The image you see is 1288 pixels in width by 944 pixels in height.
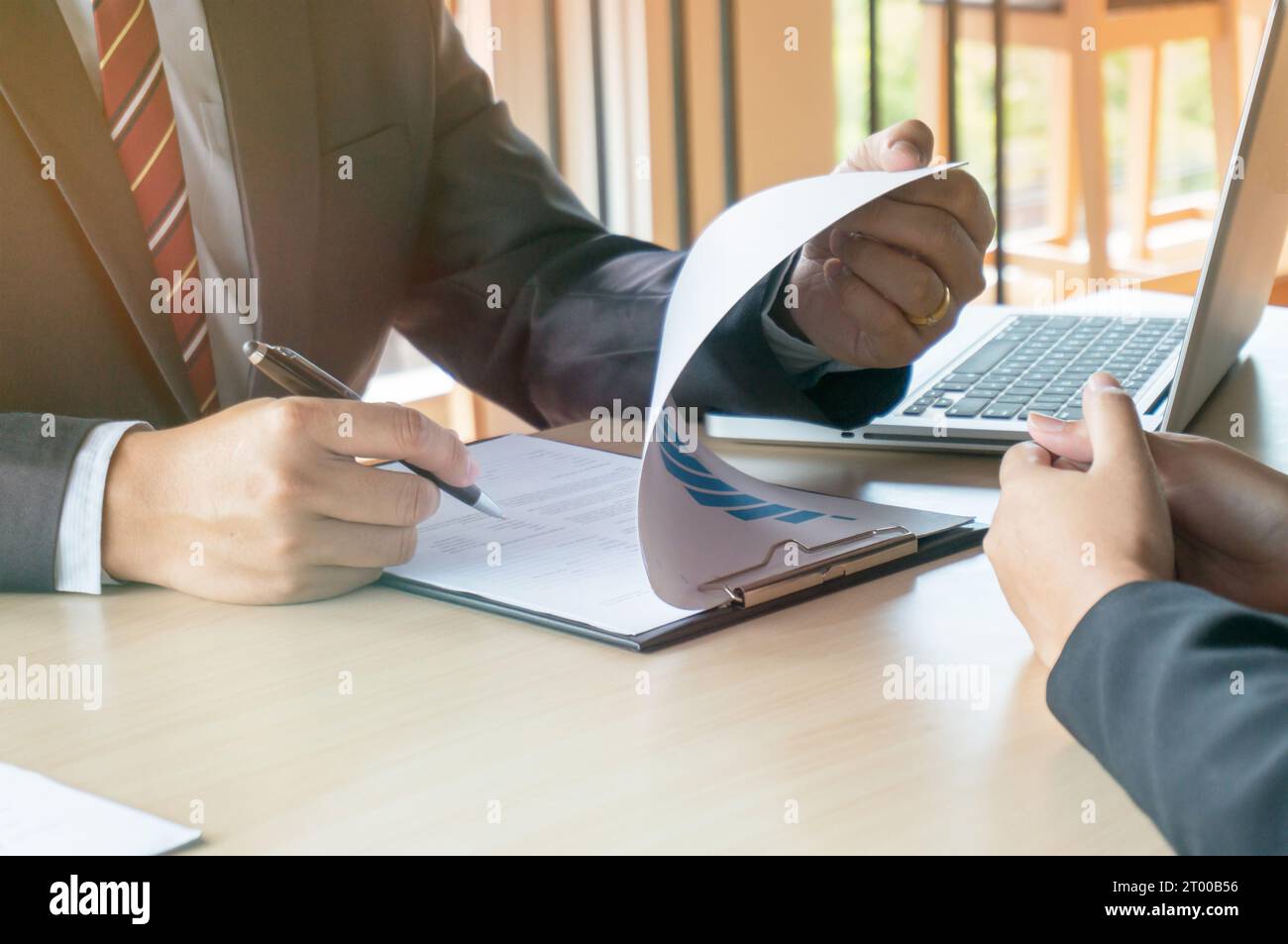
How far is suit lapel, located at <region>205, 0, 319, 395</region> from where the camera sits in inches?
43.3

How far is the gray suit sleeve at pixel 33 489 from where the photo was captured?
2.46 ft

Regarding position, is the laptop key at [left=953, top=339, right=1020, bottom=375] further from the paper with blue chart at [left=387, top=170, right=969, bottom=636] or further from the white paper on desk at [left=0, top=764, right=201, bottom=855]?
the white paper on desk at [left=0, top=764, right=201, bottom=855]

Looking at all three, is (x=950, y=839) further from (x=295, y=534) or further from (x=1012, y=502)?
(x=295, y=534)

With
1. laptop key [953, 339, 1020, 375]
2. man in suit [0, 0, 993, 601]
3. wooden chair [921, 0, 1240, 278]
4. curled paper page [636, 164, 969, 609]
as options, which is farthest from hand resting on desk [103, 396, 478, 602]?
wooden chair [921, 0, 1240, 278]

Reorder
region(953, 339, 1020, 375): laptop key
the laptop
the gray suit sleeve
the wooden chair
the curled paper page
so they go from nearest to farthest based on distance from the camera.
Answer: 1. the curled paper page
2. the gray suit sleeve
3. the laptop
4. region(953, 339, 1020, 375): laptop key
5. the wooden chair

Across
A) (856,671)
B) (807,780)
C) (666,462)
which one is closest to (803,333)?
(666,462)

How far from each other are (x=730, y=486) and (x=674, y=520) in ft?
0.31

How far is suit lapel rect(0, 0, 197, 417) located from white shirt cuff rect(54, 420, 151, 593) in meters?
0.30

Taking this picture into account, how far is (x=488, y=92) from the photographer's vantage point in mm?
1362

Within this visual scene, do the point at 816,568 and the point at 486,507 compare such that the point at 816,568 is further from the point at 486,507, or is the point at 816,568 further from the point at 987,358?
the point at 987,358

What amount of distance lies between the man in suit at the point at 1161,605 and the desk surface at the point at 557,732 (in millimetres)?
22

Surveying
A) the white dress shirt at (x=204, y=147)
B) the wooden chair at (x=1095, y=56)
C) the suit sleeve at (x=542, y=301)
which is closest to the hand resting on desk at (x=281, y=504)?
the suit sleeve at (x=542, y=301)

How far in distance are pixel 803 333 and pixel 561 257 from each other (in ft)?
1.01
